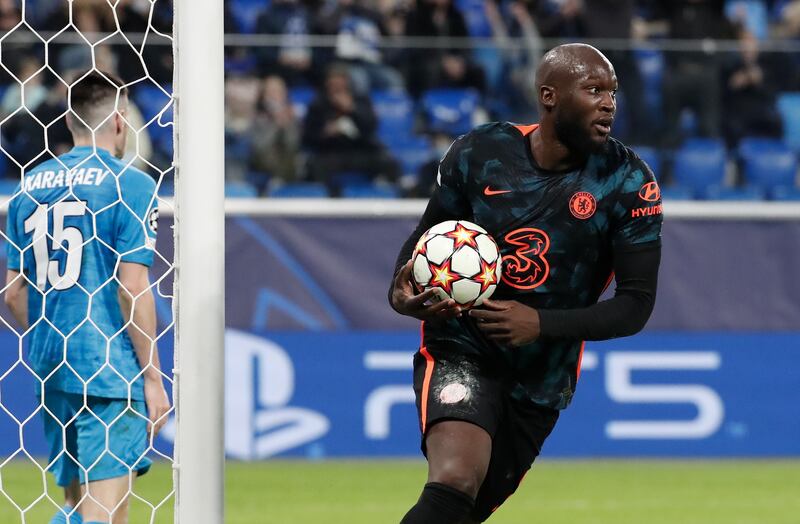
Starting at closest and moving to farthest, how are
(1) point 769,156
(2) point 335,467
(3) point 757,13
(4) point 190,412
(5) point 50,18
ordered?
(4) point 190,412 → (2) point 335,467 → (5) point 50,18 → (1) point 769,156 → (3) point 757,13

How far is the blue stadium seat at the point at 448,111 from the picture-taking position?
1011cm

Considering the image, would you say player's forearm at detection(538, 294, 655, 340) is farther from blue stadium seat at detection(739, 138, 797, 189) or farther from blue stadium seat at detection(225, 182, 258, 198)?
blue stadium seat at detection(739, 138, 797, 189)

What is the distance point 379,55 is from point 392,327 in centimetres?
215

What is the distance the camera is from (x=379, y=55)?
32.8 feet

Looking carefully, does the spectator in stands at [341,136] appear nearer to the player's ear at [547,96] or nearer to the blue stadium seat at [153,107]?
the blue stadium seat at [153,107]

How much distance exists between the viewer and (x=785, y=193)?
34.7 ft

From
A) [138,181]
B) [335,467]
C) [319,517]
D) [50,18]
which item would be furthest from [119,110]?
[50,18]

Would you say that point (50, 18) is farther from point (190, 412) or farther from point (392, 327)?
point (190, 412)

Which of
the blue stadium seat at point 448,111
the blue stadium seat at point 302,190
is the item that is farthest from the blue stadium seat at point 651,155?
the blue stadium seat at point 302,190

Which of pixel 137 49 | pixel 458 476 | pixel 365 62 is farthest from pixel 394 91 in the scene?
pixel 458 476

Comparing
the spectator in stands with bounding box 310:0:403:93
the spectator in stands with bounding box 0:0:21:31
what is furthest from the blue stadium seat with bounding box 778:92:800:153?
the spectator in stands with bounding box 0:0:21:31

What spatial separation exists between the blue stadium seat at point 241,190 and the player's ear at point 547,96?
18.4 feet

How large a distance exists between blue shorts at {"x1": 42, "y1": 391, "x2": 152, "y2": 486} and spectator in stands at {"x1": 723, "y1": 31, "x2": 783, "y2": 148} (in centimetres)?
659

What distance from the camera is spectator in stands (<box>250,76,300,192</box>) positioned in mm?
9820
